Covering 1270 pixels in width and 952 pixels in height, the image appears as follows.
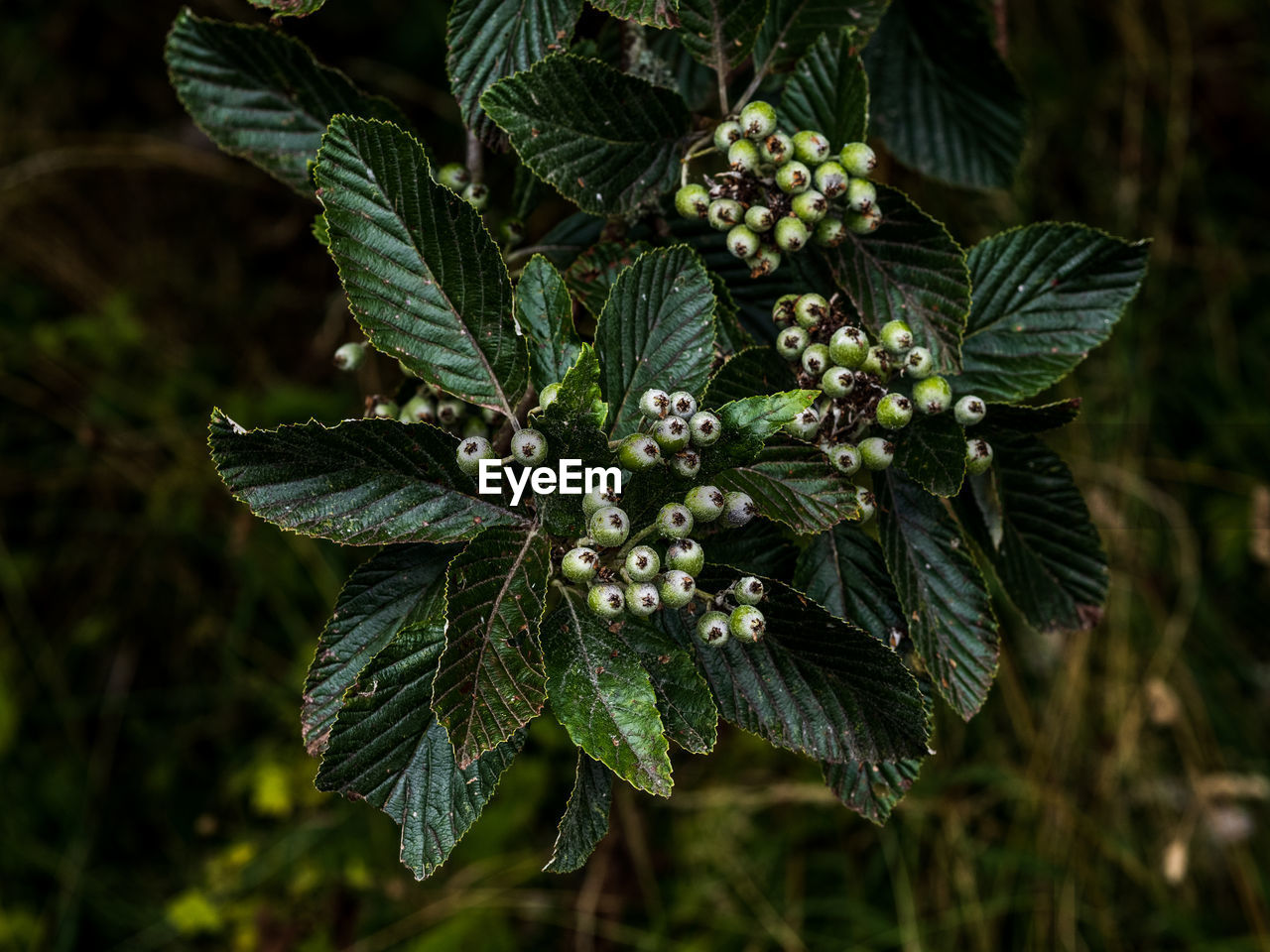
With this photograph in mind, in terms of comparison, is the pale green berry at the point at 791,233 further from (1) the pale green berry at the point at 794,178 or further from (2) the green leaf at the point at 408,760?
(2) the green leaf at the point at 408,760

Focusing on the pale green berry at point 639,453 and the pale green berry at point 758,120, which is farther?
the pale green berry at point 758,120

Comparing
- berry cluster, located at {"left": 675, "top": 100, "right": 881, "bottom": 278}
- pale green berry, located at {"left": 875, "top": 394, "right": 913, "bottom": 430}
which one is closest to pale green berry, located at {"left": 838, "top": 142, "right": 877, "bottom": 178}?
berry cluster, located at {"left": 675, "top": 100, "right": 881, "bottom": 278}

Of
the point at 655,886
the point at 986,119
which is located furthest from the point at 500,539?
the point at 655,886

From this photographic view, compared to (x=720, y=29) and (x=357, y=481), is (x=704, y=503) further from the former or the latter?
(x=720, y=29)

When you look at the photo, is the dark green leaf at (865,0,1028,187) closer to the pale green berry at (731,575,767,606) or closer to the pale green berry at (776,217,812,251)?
the pale green berry at (776,217,812,251)

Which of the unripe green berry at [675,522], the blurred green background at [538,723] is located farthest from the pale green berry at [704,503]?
the blurred green background at [538,723]
